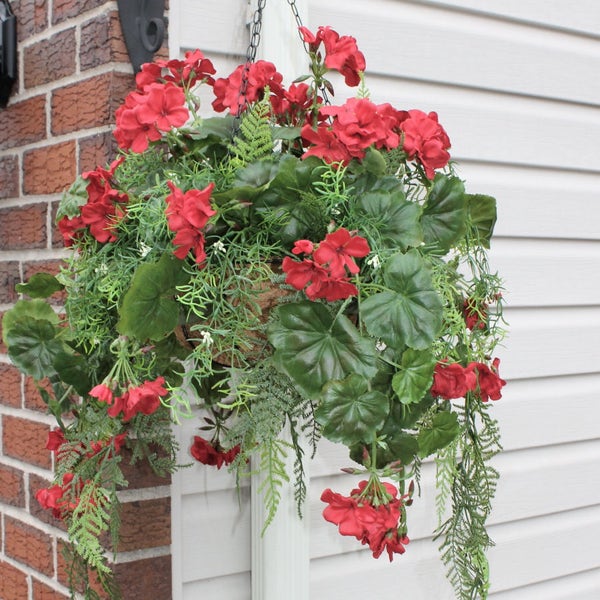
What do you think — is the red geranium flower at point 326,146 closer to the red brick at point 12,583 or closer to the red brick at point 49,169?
the red brick at point 49,169

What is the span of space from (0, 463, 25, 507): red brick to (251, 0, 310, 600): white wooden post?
1.36ft

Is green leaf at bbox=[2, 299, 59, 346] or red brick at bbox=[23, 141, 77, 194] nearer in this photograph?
green leaf at bbox=[2, 299, 59, 346]

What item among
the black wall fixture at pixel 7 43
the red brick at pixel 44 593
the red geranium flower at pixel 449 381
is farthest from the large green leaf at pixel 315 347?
the black wall fixture at pixel 7 43

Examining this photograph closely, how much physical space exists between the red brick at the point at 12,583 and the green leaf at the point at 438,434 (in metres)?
0.86

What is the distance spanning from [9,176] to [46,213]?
0.55 feet

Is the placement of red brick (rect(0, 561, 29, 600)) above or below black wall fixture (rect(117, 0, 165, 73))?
below

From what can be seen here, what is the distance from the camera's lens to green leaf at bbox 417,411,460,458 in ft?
3.07

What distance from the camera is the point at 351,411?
848 mm

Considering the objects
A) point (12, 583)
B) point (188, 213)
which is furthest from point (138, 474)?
point (188, 213)

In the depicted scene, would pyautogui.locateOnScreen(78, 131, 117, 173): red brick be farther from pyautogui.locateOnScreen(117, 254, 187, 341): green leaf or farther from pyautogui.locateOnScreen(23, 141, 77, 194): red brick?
pyautogui.locateOnScreen(117, 254, 187, 341): green leaf

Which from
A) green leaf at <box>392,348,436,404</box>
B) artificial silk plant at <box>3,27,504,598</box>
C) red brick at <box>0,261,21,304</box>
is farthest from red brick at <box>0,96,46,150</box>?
green leaf at <box>392,348,436,404</box>

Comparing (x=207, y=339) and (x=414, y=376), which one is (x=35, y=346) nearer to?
(x=207, y=339)

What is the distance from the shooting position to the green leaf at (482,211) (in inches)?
45.9

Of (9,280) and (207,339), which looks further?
(9,280)
